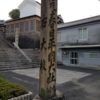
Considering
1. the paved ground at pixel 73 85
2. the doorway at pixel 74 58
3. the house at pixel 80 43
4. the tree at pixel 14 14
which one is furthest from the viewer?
the tree at pixel 14 14

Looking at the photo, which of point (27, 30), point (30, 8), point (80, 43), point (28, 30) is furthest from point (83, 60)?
point (30, 8)

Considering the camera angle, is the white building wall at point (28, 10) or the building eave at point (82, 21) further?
the white building wall at point (28, 10)

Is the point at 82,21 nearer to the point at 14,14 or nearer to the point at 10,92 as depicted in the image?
the point at 10,92

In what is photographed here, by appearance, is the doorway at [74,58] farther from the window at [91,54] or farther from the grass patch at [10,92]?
the grass patch at [10,92]

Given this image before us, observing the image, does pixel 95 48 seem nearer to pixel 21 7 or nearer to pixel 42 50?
pixel 42 50

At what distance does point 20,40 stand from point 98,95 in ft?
63.2

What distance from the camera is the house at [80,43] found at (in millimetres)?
12145

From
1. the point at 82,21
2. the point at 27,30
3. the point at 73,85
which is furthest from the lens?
the point at 27,30

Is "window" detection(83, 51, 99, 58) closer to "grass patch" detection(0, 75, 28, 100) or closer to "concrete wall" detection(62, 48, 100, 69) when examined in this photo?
"concrete wall" detection(62, 48, 100, 69)

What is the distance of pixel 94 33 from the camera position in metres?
12.2

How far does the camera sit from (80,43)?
44.4 ft

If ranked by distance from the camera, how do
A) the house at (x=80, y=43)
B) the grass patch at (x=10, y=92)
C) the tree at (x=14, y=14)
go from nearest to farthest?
the grass patch at (x=10, y=92) < the house at (x=80, y=43) < the tree at (x=14, y=14)

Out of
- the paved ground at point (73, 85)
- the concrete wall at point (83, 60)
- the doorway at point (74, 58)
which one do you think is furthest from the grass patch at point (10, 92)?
the doorway at point (74, 58)

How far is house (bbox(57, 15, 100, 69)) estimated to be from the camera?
12.1m
